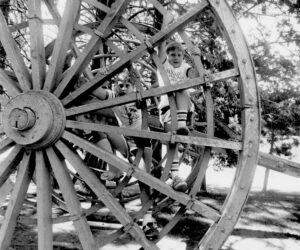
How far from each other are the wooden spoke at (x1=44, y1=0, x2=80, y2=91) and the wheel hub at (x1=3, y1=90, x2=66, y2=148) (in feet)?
0.46

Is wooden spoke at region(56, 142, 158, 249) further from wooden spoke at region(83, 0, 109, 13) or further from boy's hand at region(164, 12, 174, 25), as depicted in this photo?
boy's hand at region(164, 12, 174, 25)

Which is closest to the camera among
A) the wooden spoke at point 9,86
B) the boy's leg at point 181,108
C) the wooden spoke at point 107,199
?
the wooden spoke at point 107,199

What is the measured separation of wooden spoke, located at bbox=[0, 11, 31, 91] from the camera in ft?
10.1

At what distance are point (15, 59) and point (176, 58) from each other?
1538 millimetres

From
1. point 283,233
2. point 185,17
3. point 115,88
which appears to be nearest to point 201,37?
point 115,88

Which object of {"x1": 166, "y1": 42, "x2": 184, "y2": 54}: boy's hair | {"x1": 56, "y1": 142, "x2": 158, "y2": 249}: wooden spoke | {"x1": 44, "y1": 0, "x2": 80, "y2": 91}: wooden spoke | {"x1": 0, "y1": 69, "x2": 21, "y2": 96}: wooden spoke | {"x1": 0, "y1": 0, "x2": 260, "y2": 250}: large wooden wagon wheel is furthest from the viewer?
{"x1": 166, "y1": 42, "x2": 184, "y2": 54}: boy's hair

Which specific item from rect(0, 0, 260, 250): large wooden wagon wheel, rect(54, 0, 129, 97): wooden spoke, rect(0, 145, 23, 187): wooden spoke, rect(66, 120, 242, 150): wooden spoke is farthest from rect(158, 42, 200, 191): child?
rect(0, 145, 23, 187): wooden spoke

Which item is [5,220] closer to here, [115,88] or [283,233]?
[115,88]

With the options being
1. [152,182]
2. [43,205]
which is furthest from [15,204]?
[152,182]

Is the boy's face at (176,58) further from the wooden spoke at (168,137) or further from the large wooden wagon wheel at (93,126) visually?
the wooden spoke at (168,137)

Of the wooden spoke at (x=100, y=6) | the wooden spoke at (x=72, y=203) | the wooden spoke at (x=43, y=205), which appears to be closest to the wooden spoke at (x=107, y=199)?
the wooden spoke at (x=72, y=203)

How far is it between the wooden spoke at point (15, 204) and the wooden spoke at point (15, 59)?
64 centimetres

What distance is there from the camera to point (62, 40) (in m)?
2.99

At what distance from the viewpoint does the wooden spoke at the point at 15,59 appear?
3.08m
